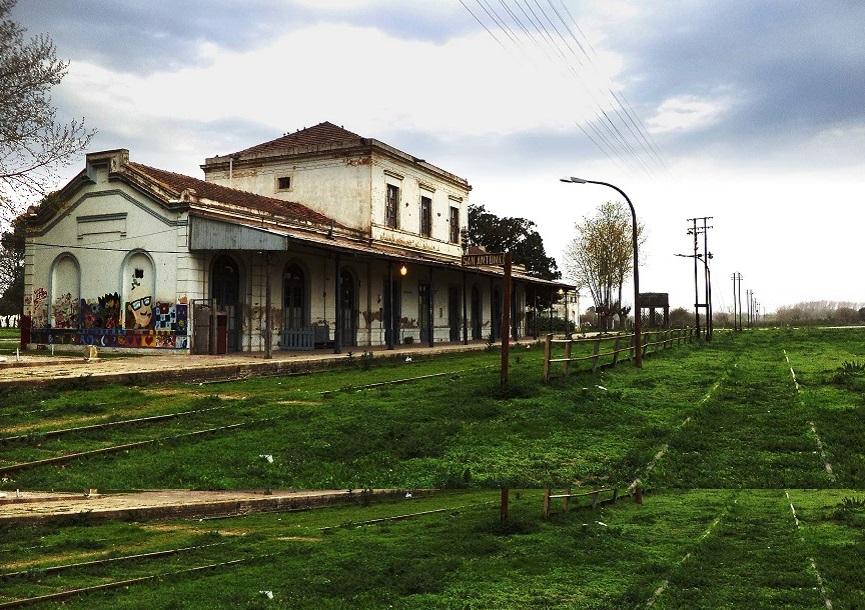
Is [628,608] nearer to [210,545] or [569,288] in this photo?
[210,545]

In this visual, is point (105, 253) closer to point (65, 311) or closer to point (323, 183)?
point (65, 311)

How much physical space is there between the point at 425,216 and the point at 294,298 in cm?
1244

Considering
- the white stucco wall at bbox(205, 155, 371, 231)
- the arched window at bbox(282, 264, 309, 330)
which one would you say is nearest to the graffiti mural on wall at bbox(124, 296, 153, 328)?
the arched window at bbox(282, 264, 309, 330)

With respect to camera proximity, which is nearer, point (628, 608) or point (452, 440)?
point (628, 608)

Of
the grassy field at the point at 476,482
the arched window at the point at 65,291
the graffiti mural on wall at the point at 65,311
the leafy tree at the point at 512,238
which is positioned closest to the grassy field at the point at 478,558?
the grassy field at the point at 476,482

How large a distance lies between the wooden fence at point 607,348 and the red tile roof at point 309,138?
43.2 feet

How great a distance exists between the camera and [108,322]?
79.1ft

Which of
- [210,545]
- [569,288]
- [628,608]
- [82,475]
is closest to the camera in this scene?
[628,608]

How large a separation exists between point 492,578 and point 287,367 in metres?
14.5

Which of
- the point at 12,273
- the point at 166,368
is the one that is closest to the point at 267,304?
the point at 166,368

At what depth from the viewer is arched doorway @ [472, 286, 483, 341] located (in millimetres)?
40500

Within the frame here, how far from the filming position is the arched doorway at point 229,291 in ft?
78.7

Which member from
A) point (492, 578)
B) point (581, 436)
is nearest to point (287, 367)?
point (581, 436)

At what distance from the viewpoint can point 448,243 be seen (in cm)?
3962
